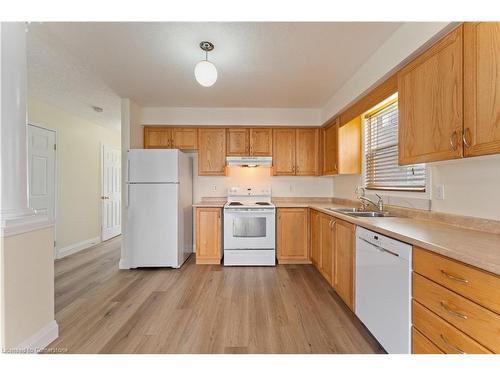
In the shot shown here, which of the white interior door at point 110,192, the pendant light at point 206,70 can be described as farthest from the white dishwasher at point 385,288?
the white interior door at point 110,192

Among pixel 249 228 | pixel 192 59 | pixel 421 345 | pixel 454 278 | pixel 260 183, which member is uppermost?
pixel 192 59

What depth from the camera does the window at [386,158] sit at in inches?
90.0

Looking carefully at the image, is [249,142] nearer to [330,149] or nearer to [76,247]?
[330,149]

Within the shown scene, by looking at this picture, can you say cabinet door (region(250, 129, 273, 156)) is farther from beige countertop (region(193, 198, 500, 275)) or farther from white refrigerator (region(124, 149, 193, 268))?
beige countertop (region(193, 198, 500, 275))

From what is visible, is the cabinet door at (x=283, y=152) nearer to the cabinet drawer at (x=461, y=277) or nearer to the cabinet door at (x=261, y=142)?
the cabinet door at (x=261, y=142)

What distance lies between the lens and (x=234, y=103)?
3.65 m

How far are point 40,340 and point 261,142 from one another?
336 centimetres

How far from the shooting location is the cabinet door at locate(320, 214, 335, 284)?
2.66 metres

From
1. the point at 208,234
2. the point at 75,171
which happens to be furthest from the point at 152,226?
the point at 75,171

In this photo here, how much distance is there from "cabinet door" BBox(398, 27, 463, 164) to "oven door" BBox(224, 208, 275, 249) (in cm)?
202

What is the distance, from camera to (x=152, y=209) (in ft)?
11.1

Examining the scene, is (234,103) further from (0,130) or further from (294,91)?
(0,130)

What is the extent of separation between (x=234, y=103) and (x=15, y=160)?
105 inches
